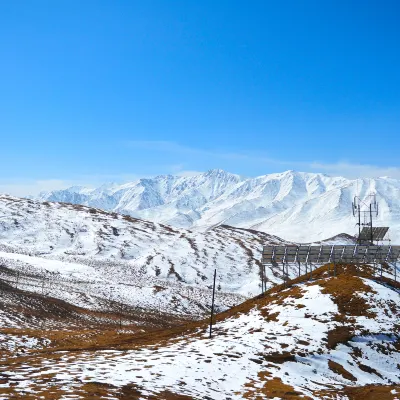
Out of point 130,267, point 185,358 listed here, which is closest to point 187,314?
point 130,267

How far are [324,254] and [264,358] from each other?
1196 inches

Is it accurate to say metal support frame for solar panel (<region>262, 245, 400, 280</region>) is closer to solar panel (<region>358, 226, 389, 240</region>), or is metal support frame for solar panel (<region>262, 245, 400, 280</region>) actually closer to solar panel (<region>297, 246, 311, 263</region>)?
solar panel (<region>297, 246, 311, 263</region>)

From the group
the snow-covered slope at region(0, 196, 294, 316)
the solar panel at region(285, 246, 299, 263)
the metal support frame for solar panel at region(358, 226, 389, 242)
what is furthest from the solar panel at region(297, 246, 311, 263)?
the snow-covered slope at region(0, 196, 294, 316)

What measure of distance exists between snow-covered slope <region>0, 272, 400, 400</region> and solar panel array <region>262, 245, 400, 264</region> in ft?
29.0

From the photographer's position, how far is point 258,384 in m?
30.8

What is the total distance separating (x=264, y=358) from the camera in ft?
120

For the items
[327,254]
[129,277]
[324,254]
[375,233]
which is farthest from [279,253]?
[129,277]

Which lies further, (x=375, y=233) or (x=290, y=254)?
(x=375, y=233)

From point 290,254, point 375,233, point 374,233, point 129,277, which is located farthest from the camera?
point 129,277

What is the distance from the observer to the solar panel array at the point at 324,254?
60781 millimetres

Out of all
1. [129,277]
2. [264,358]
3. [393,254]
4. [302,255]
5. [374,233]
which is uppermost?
[374,233]

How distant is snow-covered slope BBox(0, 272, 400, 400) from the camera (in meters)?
26.2

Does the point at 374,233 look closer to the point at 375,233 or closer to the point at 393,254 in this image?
the point at 375,233

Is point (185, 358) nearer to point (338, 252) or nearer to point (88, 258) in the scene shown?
point (338, 252)
